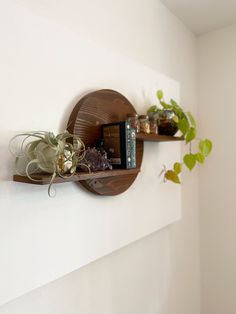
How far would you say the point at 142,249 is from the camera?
1349mm

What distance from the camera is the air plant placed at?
73 centimetres

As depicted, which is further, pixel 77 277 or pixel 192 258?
pixel 192 258

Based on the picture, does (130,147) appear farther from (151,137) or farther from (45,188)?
(45,188)

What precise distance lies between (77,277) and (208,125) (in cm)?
141

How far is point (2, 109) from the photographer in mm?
721

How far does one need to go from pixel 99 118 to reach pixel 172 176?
1.99ft

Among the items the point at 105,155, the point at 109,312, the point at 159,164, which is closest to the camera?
the point at 105,155

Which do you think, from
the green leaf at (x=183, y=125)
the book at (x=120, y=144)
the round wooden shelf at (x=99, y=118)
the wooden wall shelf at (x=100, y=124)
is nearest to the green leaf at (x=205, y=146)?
the green leaf at (x=183, y=125)

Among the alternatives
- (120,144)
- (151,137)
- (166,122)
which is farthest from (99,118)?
(166,122)
